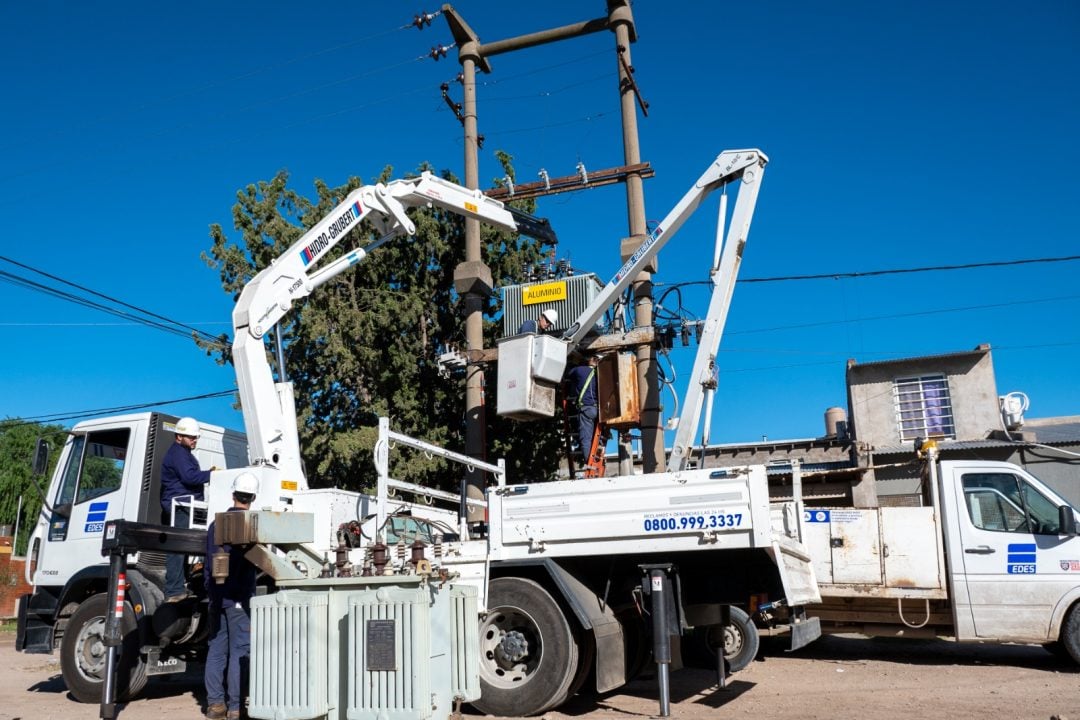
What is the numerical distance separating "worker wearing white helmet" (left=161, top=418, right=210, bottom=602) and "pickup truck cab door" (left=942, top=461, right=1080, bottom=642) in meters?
8.22

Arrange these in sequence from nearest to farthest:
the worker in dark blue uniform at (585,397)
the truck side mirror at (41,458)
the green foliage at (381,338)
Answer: the truck side mirror at (41,458)
the worker in dark blue uniform at (585,397)
the green foliage at (381,338)

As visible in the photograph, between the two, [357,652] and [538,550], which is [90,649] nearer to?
[357,652]

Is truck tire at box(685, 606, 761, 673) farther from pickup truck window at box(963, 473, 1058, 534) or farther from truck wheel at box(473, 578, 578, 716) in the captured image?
pickup truck window at box(963, 473, 1058, 534)

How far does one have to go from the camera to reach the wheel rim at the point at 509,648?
720 centimetres

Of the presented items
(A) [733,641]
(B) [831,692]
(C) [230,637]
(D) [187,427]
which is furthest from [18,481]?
(B) [831,692]

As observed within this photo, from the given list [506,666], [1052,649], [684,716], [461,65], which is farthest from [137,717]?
[461,65]

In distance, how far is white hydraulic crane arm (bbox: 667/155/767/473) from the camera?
8875 mm

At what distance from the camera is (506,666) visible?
23.9ft

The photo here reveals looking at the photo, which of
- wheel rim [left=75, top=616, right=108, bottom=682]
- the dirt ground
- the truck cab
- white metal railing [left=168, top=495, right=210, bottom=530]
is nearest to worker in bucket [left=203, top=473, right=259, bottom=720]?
the dirt ground

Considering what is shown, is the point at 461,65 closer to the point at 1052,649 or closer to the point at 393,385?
the point at 393,385

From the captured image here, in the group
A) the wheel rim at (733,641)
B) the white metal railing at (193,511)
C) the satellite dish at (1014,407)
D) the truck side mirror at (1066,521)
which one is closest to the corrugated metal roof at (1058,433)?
the satellite dish at (1014,407)

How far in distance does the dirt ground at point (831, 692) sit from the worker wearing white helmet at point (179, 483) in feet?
4.22

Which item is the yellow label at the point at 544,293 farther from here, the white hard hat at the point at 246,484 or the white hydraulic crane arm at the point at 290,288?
the white hard hat at the point at 246,484

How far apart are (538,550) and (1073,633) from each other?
5.87 m
